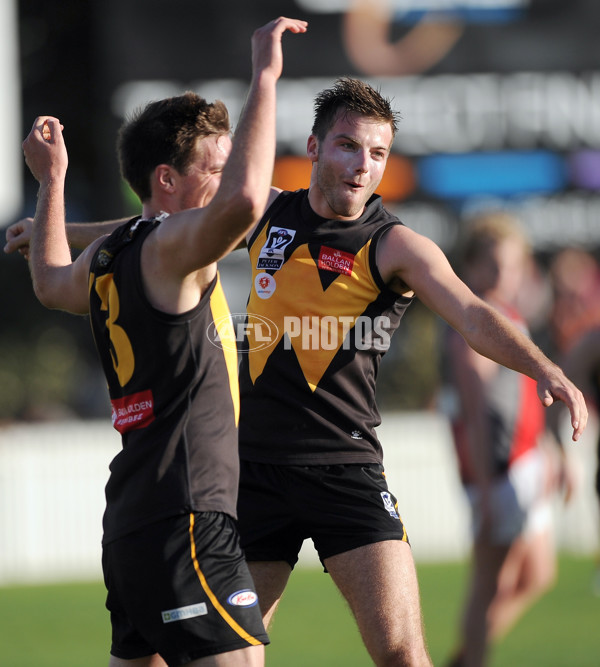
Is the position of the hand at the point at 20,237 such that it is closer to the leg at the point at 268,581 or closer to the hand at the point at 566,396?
the leg at the point at 268,581

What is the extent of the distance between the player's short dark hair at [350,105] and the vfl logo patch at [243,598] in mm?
1766

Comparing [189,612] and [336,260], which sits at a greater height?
[336,260]

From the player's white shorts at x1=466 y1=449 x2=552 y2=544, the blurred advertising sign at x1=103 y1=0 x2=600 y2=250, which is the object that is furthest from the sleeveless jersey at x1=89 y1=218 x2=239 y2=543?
the blurred advertising sign at x1=103 y1=0 x2=600 y2=250

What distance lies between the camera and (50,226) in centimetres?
390

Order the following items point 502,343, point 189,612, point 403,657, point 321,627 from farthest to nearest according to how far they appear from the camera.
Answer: point 321,627 → point 403,657 → point 502,343 → point 189,612

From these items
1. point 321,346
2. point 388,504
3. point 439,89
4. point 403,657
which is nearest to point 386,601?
point 403,657

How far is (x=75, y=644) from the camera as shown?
25.9 feet

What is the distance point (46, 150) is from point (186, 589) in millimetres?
1545

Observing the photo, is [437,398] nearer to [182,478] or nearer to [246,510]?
[246,510]

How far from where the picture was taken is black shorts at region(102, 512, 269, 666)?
3.27m

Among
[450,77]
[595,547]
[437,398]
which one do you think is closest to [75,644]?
[595,547]

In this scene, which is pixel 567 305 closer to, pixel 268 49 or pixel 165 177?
pixel 165 177

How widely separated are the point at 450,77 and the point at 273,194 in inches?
362

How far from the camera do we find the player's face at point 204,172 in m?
3.61
